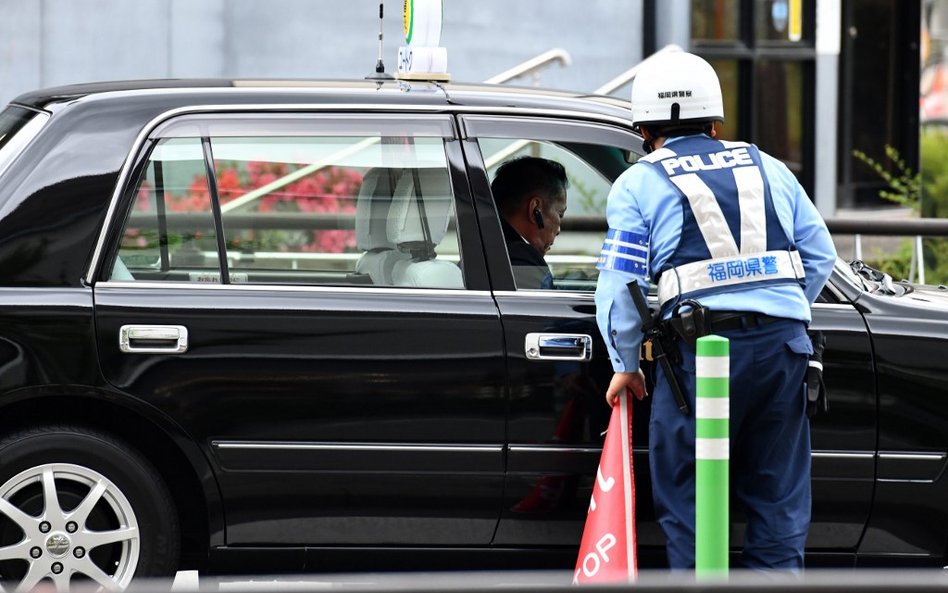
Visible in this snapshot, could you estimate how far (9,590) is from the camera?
13.2 feet

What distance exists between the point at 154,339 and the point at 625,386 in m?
1.32

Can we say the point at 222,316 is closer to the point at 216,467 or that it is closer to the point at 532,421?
the point at 216,467

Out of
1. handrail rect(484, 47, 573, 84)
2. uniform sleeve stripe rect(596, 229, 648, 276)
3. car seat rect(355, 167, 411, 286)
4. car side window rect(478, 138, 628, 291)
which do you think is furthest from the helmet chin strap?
handrail rect(484, 47, 573, 84)

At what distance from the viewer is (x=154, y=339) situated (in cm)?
409

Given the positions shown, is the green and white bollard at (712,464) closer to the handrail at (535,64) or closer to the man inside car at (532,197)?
the man inside car at (532,197)

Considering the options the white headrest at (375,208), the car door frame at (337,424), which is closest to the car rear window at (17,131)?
the car door frame at (337,424)

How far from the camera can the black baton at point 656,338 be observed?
3959 mm

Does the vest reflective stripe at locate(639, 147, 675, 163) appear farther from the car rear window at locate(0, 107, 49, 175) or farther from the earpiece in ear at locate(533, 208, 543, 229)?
the car rear window at locate(0, 107, 49, 175)

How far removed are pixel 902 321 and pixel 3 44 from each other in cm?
779

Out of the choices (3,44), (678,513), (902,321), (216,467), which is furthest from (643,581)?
(3,44)

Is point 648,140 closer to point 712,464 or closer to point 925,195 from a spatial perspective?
point 712,464

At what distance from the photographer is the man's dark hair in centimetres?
468

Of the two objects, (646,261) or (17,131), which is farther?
(17,131)

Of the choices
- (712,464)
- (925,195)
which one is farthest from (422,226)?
(925,195)
